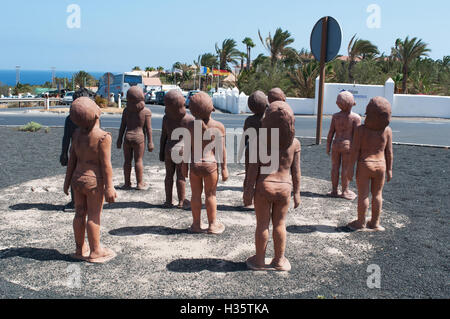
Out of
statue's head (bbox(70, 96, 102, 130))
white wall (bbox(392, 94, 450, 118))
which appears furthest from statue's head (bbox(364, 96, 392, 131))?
white wall (bbox(392, 94, 450, 118))

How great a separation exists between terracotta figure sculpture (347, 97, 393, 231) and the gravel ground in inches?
16.2

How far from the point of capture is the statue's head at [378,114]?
213 inches

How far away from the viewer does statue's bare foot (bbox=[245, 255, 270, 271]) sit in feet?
14.6

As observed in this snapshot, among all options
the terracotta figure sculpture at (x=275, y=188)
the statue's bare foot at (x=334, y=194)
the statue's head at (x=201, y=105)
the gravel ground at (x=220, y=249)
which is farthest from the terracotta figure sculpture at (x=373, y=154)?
the statue's head at (x=201, y=105)

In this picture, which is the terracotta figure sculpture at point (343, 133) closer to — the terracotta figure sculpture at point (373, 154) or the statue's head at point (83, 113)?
the terracotta figure sculpture at point (373, 154)

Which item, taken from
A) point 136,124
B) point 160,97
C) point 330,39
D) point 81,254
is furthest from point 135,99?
point 160,97

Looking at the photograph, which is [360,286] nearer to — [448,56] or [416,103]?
[416,103]

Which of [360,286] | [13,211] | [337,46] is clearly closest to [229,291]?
[360,286]

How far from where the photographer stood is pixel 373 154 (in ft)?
18.3

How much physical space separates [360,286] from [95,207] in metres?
2.64

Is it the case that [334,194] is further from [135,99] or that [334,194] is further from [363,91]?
[363,91]

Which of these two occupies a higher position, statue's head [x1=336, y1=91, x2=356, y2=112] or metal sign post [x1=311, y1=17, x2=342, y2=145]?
metal sign post [x1=311, y1=17, x2=342, y2=145]

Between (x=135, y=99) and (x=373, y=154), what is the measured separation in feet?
12.3

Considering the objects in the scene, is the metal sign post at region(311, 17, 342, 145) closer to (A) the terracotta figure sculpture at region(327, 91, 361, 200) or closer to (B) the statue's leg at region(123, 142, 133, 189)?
(A) the terracotta figure sculpture at region(327, 91, 361, 200)
